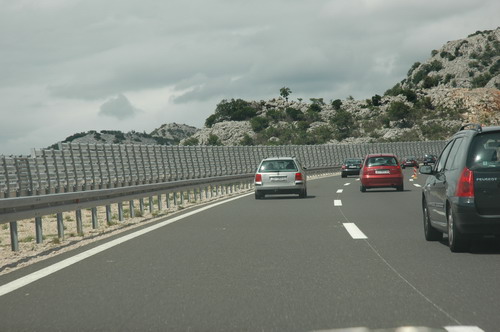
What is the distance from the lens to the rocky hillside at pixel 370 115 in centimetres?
14975

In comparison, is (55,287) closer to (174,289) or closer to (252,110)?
(174,289)

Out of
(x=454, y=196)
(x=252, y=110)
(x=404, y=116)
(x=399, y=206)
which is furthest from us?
(x=252, y=110)

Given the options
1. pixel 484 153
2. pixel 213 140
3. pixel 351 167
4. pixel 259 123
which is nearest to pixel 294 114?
pixel 259 123

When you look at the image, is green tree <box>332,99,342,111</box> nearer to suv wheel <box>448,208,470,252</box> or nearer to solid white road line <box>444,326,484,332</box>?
suv wheel <box>448,208,470,252</box>

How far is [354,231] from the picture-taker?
1310 centimetres

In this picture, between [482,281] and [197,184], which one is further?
[197,184]

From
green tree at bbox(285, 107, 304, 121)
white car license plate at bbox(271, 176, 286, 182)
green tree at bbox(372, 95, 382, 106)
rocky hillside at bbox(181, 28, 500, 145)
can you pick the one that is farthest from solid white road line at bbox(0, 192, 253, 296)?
green tree at bbox(285, 107, 304, 121)

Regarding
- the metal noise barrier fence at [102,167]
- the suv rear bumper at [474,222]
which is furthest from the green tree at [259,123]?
the suv rear bumper at [474,222]

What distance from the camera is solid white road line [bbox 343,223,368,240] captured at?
12.1 meters

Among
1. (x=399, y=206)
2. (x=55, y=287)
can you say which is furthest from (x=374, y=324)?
(x=399, y=206)

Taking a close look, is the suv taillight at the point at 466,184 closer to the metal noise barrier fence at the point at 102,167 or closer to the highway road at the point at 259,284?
the highway road at the point at 259,284

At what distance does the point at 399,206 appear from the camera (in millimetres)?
19828

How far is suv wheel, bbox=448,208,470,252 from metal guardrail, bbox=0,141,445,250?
5.91 meters

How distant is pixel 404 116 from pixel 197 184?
135962mm
